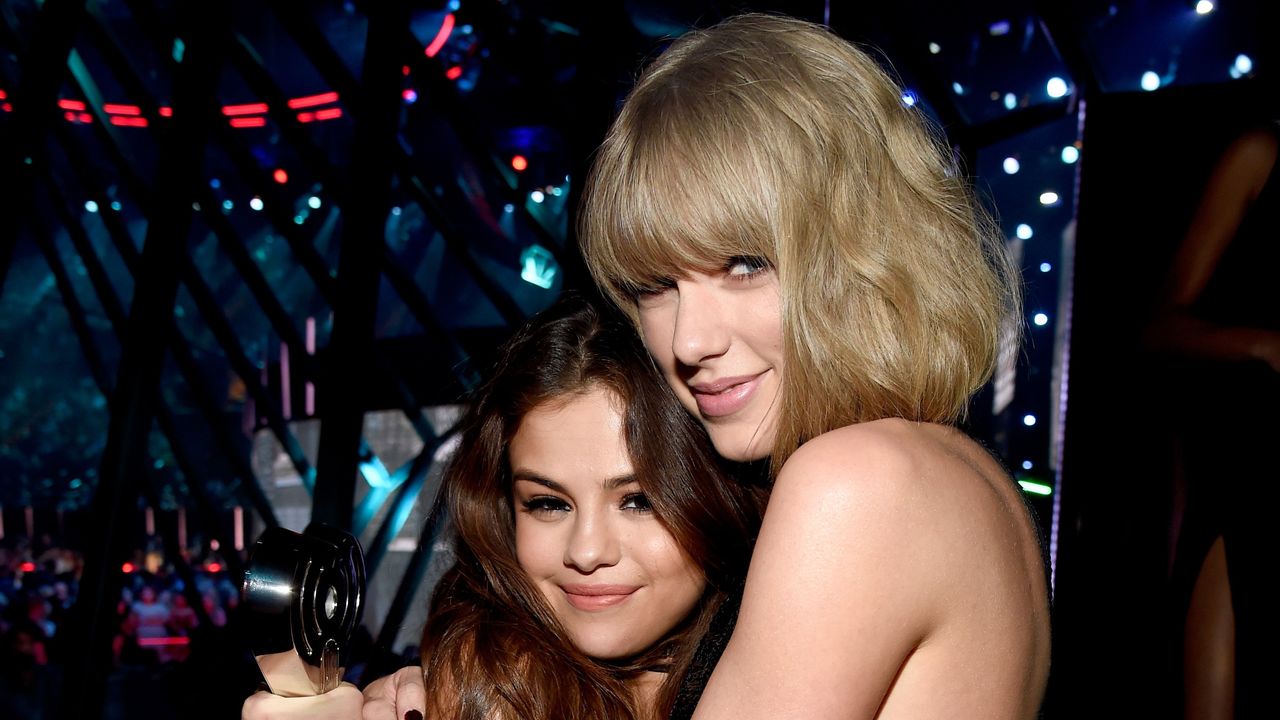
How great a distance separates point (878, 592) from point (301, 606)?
86 centimetres

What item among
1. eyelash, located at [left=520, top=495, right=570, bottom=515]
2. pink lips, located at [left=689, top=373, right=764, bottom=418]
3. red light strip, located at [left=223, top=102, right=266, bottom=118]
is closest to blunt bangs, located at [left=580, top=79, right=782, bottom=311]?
pink lips, located at [left=689, top=373, right=764, bottom=418]

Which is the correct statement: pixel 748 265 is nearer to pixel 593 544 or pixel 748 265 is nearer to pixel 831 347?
pixel 831 347

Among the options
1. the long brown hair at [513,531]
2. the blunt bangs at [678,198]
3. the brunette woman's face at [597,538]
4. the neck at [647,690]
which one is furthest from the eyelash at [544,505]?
the blunt bangs at [678,198]

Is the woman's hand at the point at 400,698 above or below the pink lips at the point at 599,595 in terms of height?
below

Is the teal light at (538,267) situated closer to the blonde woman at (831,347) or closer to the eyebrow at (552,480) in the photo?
the eyebrow at (552,480)

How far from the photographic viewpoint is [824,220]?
1.23 m

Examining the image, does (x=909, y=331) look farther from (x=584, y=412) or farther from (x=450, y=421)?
(x=450, y=421)

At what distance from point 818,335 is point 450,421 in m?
4.09

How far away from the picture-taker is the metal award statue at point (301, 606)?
141 cm

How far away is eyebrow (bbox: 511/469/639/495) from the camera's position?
1.77 meters

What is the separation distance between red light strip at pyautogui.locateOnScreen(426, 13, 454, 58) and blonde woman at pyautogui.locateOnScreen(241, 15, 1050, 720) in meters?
3.71

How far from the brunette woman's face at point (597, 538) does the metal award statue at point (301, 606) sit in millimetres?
398

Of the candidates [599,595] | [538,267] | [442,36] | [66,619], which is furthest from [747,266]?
[66,619]

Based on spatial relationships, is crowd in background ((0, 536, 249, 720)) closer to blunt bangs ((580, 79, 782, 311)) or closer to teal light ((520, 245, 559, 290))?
teal light ((520, 245, 559, 290))
